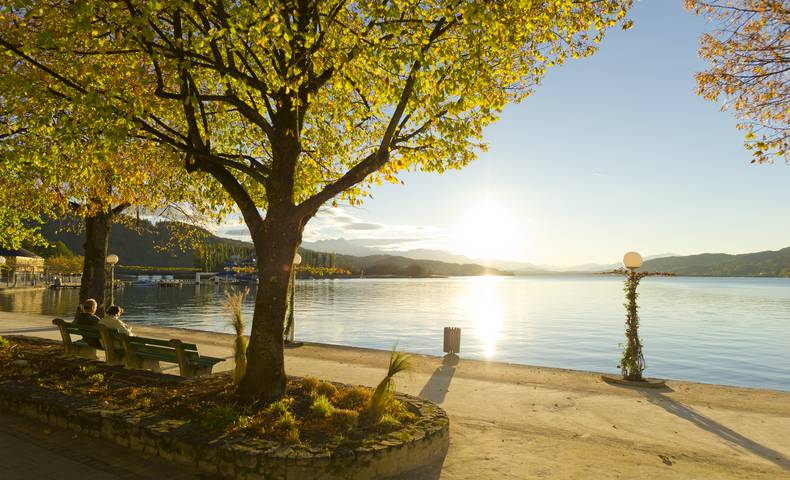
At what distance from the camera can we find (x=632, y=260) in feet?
44.2

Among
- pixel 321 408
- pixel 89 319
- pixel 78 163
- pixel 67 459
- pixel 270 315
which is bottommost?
pixel 67 459

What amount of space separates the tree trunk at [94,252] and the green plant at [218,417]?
43.1ft

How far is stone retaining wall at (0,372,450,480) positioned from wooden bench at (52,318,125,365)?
2929mm

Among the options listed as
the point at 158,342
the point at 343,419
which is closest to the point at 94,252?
the point at 158,342

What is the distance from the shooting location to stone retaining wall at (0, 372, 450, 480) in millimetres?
5641

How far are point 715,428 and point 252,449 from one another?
7.49 m

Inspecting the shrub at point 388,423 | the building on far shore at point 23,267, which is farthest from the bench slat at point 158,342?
the building on far shore at point 23,267

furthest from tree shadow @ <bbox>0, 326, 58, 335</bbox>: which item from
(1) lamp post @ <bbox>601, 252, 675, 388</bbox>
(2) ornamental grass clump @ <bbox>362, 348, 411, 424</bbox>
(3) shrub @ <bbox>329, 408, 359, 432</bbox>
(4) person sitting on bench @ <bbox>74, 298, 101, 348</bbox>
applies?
(1) lamp post @ <bbox>601, 252, 675, 388</bbox>

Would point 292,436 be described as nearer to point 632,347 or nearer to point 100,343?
point 100,343

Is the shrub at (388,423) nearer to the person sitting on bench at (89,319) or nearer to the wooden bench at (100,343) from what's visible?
the wooden bench at (100,343)

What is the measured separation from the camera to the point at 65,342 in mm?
11680

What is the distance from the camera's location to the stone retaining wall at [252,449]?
564 centimetres

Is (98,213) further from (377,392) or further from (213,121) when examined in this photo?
(377,392)

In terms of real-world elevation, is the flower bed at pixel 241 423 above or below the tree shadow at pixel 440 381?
above
